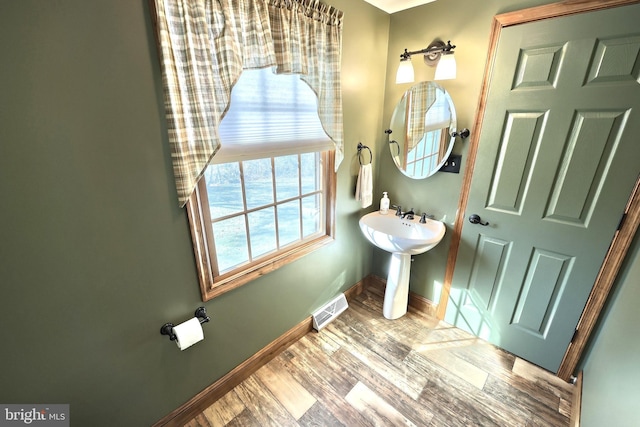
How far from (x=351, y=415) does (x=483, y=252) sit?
138 centimetres

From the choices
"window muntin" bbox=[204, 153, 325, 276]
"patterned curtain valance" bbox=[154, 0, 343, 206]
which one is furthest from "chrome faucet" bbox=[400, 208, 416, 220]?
"patterned curtain valance" bbox=[154, 0, 343, 206]

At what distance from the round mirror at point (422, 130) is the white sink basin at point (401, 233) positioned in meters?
0.38

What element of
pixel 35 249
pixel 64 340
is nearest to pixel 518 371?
pixel 64 340

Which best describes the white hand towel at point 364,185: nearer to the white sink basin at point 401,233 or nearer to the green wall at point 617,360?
the white sink basin at point 401,233

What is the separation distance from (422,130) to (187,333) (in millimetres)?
1994

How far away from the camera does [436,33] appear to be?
5.68ft

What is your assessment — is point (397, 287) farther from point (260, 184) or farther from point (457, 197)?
point (260, 184)

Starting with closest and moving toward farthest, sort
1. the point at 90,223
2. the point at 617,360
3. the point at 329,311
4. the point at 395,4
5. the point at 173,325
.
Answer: the point at 90,223, the point at 617,360, the point at 173,325, the point at 395,4, the point at 329,311

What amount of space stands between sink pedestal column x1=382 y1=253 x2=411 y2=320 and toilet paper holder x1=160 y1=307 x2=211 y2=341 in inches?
55.0

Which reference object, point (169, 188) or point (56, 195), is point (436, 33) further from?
point (56, 195)

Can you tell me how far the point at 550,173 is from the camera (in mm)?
1517

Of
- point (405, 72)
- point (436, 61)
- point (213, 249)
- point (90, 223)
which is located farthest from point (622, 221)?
point (90, 223)

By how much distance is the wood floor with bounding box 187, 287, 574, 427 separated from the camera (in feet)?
4.85

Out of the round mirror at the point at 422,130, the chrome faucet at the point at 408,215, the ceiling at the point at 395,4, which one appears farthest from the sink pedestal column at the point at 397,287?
the ceiling at the point at 395,4
